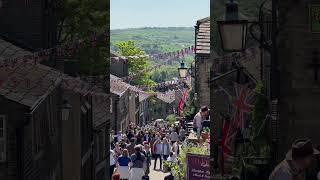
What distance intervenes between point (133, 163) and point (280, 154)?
40.0 ft

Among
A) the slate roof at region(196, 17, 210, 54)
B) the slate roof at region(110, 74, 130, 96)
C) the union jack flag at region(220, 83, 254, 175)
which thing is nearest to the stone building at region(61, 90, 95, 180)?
the union jack flag at region(220, 83, 254, 175)

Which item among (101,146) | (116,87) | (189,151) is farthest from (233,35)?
(116,87)

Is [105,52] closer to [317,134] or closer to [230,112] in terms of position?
[230,112]

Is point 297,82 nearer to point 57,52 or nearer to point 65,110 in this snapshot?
point 57,52

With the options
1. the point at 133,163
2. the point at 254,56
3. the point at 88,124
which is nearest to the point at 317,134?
the point at 254,56

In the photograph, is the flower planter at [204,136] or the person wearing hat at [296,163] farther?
the flower planter at [204,136]

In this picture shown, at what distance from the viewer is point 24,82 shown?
15.8 m

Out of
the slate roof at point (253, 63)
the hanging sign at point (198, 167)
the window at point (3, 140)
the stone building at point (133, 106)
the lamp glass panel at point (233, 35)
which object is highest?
the lamp glass panel at point (233, 35)

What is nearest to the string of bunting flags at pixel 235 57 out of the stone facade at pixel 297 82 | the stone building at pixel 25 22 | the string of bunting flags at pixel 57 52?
the stone facade at pixel 297 82

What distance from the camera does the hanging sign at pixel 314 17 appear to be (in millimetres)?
12234

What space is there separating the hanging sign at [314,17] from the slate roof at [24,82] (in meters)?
5.64

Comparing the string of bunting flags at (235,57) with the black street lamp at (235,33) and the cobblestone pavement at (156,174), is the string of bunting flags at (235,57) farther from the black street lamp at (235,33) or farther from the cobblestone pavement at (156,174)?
the cobblestone pavement at (156,174)

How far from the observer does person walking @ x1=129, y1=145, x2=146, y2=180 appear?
78.2 feet

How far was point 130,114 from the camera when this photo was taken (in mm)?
83062
